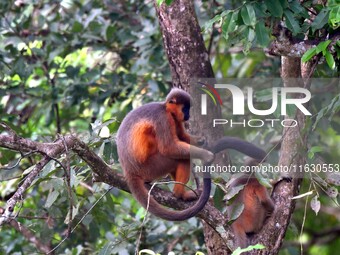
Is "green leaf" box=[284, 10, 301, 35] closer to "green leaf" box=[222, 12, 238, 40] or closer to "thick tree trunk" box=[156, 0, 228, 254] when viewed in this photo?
"green leaf" box=[222, 12, 238, 40]

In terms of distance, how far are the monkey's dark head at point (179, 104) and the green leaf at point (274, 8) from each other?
0.96 metres

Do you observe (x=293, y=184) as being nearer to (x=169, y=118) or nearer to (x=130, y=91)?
(x=169, y=118)

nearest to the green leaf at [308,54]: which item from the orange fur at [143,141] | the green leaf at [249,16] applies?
the green leaf at [249,16]

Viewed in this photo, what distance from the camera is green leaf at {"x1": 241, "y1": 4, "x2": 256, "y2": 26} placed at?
4.28 m

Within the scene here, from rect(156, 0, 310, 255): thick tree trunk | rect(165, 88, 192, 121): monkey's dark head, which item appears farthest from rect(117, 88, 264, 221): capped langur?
rect(156, 0, 310, 255): thick tree trunk

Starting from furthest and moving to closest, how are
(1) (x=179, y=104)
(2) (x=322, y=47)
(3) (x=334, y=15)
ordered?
(1) (x=179, y=104)
(2) (x=322, y=47)
(3) (x=334, y=15)

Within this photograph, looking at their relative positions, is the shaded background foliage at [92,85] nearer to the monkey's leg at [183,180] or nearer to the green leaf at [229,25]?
the monkey's leg at [183,180]

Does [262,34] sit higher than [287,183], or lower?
higher

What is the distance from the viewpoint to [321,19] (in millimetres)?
4426

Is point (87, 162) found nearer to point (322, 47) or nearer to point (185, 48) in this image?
point (185, 48)

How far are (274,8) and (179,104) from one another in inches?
41.0

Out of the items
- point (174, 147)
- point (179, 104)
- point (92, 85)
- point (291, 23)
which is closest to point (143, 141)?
point (174, 147)

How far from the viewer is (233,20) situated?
4.35 m

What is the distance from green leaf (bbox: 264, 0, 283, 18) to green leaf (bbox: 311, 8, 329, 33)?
0.82ft
